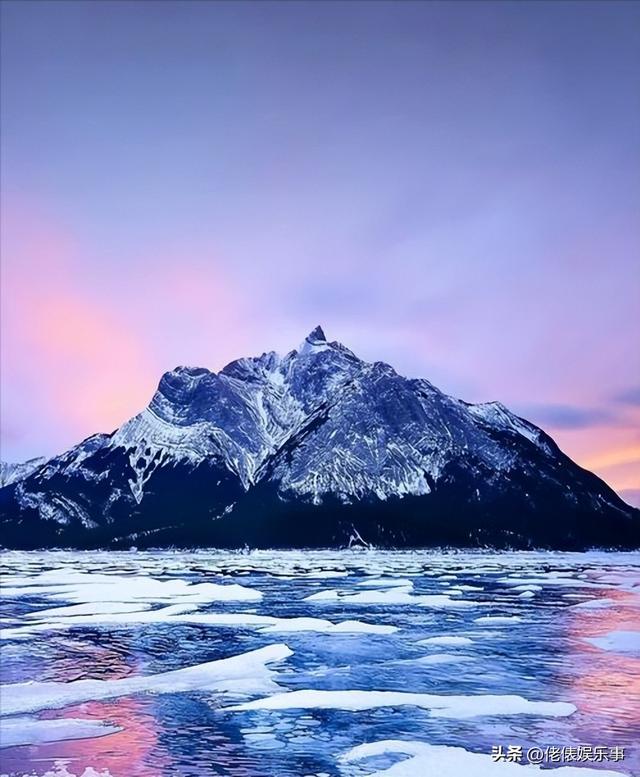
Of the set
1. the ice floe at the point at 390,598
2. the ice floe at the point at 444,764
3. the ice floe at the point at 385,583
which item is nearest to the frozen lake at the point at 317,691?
the ice floe at the point at 444,764

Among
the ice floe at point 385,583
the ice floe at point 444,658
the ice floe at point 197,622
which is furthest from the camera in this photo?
the ice floe at point 385,583

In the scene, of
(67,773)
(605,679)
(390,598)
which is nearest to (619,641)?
(605,679)

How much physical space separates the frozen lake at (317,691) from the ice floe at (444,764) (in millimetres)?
58

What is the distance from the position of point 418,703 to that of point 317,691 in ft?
11.5

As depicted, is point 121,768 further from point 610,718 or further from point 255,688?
point 610,718

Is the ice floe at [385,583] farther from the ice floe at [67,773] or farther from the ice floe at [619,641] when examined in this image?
the ice floe at [67,773]

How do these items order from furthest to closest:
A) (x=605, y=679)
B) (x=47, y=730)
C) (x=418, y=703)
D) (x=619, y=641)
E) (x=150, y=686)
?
(x=619, y=641) → (x=605, y=679) → (x=150, y=686) → (x=418, y=703) → (x=47, y=730)

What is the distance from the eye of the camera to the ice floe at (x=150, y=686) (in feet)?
71.9

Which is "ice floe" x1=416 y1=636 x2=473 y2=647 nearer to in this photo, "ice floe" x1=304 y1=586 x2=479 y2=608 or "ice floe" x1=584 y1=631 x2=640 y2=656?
"ice floe" x1=584 y1=631 x2=640 y2=656

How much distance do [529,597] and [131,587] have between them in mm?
35975

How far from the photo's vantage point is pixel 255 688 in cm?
2411

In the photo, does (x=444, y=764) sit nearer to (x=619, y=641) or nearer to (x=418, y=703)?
(x=418, y=703)

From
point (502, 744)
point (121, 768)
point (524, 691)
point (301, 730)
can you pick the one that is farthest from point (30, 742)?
point (524, 691)

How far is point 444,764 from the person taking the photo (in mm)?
16125
